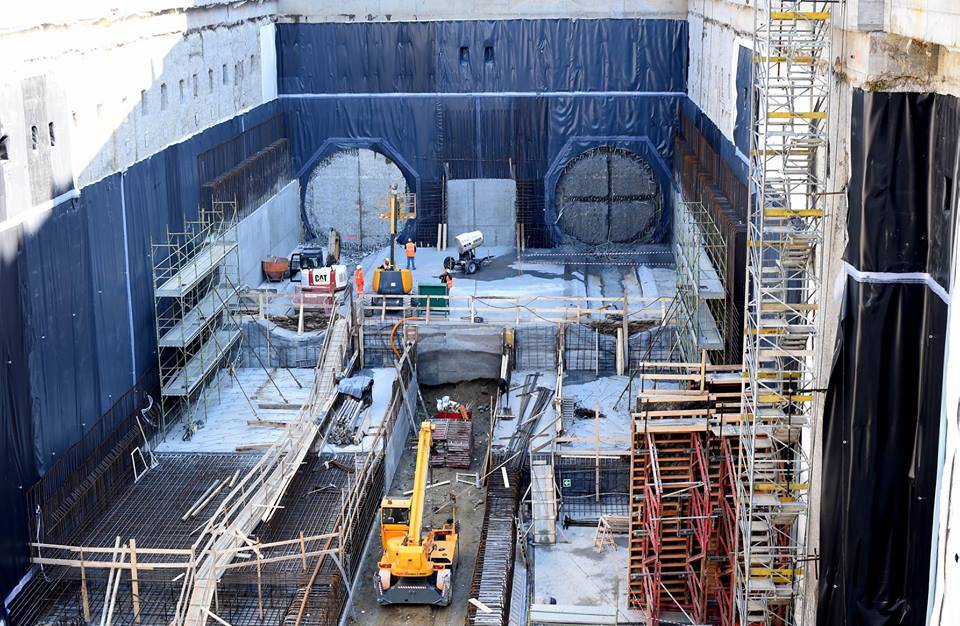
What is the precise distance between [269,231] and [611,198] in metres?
10.9

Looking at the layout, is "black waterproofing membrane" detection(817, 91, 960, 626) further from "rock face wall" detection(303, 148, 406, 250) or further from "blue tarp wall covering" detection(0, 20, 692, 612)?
"rock face wall" detection(303, 148, 406, 250)

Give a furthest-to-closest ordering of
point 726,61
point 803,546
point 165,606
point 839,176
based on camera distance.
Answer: point 726,61
point 165,606
point 803,546
point 839,176

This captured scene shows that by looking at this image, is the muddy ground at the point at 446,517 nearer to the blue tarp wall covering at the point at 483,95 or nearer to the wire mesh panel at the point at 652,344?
the wire mesh panel at the point at 652,344

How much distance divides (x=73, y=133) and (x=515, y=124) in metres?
18.9

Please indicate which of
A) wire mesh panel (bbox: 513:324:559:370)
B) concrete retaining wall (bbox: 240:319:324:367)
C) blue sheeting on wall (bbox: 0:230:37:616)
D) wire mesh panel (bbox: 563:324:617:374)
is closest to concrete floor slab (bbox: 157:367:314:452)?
concrete retaining wall (bbox: 240:319:324:367)

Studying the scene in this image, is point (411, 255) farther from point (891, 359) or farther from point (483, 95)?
point (891, 359)

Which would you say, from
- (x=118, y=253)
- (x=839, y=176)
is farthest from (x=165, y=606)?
(x=839, y=176)

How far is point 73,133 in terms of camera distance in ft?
87.7

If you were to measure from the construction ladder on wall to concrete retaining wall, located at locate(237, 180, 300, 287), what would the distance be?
20215 mm

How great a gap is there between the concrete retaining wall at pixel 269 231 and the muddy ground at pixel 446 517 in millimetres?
6942

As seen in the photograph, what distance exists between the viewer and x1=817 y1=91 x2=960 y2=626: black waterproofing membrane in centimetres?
1589

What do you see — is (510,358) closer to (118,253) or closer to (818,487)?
(118,253)

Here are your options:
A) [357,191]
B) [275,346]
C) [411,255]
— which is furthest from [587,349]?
[357,191]

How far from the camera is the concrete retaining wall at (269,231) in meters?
37.8
